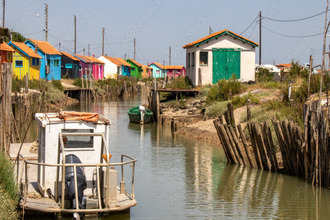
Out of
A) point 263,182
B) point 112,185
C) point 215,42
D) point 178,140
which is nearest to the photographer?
point 112,185

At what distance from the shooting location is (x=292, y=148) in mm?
16812

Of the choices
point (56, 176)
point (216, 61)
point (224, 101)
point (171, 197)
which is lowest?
point (171, 197)

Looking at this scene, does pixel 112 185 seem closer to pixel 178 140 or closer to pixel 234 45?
pixel 178 140

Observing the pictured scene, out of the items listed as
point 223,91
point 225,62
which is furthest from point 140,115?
point 225,62

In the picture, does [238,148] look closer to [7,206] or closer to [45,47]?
[7,206]

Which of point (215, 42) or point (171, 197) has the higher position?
point (215, 42)

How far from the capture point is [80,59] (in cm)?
7688

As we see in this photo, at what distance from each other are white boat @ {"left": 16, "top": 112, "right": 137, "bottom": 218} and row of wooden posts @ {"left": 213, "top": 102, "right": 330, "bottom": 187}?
5.90 meters

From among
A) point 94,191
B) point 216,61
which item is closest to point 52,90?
point 216,61

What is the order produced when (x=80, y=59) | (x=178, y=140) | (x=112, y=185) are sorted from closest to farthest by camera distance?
(x=112, y=185) < (x=178, y=140) < (x=80, y=59)

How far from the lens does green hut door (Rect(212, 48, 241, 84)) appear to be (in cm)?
4047

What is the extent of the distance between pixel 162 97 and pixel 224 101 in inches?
441

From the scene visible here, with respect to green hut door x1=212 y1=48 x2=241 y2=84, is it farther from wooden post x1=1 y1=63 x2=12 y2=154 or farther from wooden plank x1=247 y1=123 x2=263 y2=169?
wooden post x1=1 y1=63 x2=12 y2=154

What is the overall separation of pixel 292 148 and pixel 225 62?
24197 mm
